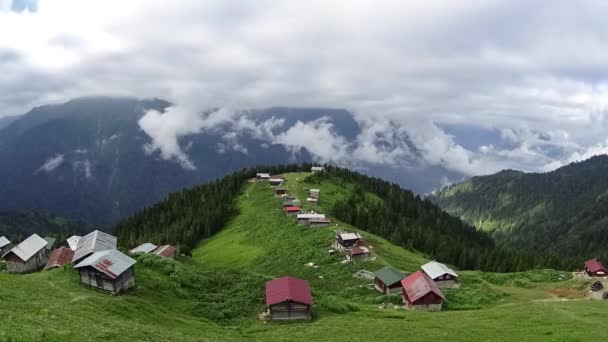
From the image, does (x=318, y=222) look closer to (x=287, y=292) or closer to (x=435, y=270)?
(x=435, y=270)

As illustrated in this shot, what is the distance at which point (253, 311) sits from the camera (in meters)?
66.6

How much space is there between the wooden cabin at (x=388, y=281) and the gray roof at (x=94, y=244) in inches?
2198

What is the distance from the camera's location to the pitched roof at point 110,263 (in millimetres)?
61709

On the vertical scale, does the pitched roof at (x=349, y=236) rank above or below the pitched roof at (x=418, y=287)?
above

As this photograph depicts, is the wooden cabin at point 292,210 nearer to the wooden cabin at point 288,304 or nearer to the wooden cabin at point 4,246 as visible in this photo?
the wooden cabin at point 4,246

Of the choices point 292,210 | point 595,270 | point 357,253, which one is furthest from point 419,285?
point 292,210

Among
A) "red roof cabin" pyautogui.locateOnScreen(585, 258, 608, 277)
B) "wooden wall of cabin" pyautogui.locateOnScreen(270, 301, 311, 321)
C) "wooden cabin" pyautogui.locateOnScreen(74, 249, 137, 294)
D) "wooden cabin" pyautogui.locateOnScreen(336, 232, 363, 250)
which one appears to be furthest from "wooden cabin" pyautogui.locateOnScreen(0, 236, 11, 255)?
"red roof cabin" pyautogui.locateOnScreen(585, 258, 608, 277)

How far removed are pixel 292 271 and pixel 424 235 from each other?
68456 mm

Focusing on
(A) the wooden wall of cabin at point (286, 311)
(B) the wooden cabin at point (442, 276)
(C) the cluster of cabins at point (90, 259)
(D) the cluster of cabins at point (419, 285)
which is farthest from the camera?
(B) the wooden cabin at point (442, 276)

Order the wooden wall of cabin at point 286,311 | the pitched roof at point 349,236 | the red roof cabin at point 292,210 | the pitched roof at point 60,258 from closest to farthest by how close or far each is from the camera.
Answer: the wooden wall of cabin at point 286,311, the pitched roof at point 60,258, the pitched roof at point 349,236, the red roof cabin at point 292,210

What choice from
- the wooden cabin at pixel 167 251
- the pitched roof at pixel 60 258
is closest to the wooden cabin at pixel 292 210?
the wooden cabin at pixel 167 251

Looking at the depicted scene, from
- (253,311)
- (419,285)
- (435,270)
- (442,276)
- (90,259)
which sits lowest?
(442,276)

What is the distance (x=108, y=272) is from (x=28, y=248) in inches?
3074

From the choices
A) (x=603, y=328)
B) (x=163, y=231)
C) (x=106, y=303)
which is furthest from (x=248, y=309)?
(x=163, y=231)
